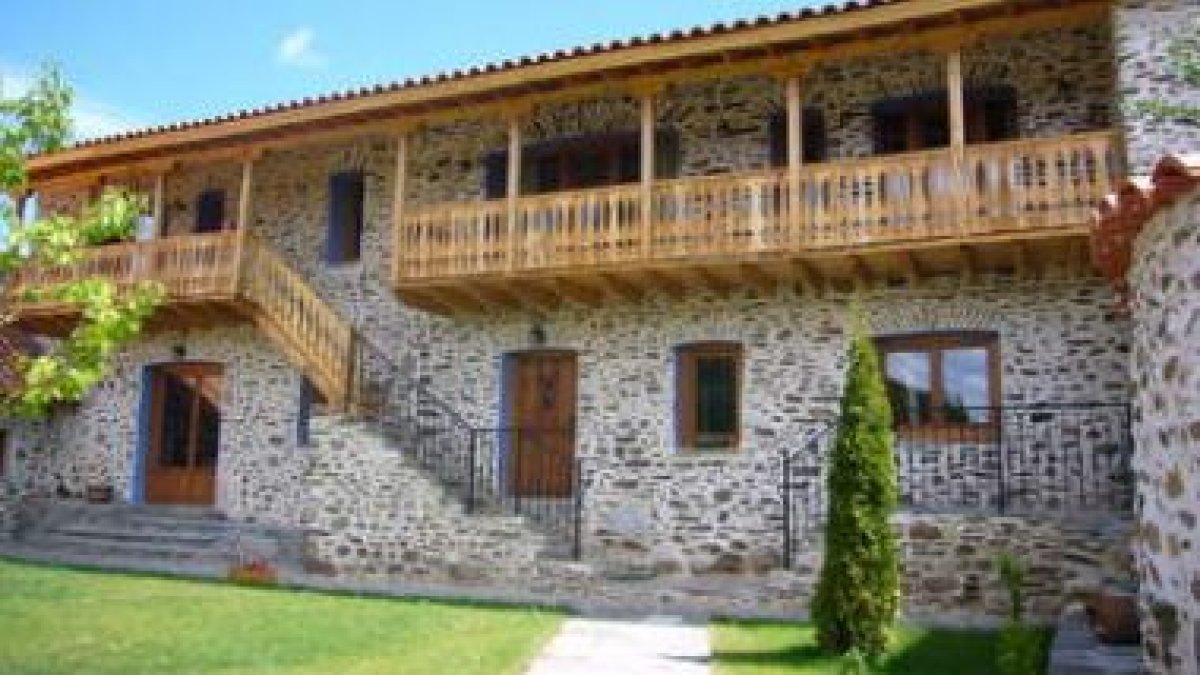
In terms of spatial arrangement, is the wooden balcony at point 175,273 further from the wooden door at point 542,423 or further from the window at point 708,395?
the window at point 708,395

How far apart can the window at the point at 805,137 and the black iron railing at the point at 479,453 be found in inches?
176

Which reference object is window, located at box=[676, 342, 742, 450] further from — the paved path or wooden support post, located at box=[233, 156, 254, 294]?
wooden support post, located at box=[233, 156, 254, 294]

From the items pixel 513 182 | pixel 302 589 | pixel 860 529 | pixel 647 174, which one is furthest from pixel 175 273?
pixel 860 529

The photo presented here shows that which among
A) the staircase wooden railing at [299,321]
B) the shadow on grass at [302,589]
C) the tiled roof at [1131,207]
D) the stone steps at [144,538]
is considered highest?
the staircase wooden railing at [299,321]

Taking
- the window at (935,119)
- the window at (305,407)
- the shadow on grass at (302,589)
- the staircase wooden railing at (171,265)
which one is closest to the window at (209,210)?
the staircase wooden railing at (171,265)

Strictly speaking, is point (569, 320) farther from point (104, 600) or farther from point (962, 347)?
point (104, 600)

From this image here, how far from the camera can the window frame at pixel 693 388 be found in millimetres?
13023

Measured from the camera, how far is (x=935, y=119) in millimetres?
13031

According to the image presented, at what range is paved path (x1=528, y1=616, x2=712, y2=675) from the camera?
305 inches

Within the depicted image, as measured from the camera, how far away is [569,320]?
45.9ft

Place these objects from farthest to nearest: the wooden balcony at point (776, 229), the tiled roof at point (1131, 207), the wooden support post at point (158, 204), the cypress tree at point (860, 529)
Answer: the wooden support post at point (158, 204)
the wooden balcony at point (776, 229)
the cypress tree at point (860, 529)
the tiled roof at point (1131, 207)

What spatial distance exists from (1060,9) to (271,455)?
1182 centimetres

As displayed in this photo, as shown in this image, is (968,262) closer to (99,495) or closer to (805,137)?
(805,137)

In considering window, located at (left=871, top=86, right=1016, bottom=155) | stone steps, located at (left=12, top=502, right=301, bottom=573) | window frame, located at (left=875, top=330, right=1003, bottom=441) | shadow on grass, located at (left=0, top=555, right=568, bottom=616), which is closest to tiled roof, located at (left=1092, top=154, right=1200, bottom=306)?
window frame, located at (left=875, top=330, right=1003, bottom=441)
